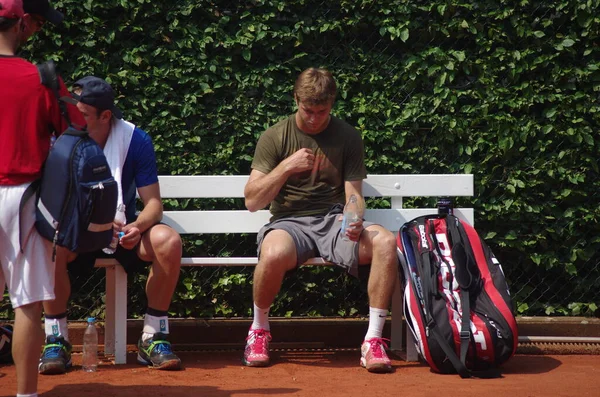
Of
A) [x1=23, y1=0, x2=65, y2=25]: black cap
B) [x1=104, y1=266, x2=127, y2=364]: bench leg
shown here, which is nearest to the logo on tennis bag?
[x1=23, y1=0, x2=65, y2=25]: black cap

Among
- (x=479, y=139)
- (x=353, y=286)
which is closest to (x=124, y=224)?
(x=353, y=286)

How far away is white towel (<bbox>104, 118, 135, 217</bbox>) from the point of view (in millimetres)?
4941

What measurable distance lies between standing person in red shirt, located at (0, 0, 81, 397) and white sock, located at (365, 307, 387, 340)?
1988 mm

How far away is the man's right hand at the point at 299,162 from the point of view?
5.06 meters

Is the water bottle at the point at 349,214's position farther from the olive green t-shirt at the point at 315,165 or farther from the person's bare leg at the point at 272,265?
the person's bare leg at the point at 272,265

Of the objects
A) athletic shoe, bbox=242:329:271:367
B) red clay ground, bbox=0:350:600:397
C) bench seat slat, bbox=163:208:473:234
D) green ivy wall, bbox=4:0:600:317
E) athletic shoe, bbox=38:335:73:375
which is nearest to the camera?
red clay ground, bbox=0:350:600:397

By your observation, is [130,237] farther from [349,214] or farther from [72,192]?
[72,192]

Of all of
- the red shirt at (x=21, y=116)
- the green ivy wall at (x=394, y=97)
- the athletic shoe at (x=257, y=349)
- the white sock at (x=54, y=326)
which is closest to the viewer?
the red shirt at (x=21, y=116)

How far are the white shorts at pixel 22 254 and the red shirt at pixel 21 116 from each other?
74mm

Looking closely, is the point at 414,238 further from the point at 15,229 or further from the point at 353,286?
the point at 15,229

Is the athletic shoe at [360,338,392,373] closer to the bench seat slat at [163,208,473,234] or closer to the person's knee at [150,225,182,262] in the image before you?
the bench seat slat at [163,208,473,234]

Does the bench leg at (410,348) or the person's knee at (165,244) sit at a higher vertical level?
the person's knee at (165,244)

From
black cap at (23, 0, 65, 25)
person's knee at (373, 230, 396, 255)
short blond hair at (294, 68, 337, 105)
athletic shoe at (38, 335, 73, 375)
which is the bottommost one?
athletic shoe at (38, 335, 73, 375)

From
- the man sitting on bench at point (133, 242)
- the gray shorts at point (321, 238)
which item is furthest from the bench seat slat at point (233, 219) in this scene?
the man sitting on bench at point (133, 242)
